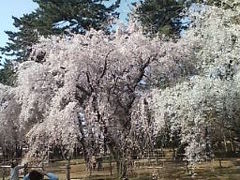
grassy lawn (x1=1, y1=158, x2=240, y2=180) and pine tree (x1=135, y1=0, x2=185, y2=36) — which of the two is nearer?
grassy lawn (x1=1, y1=158, x2=240, y2=180)

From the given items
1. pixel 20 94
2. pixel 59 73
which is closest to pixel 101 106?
pixel 59 73

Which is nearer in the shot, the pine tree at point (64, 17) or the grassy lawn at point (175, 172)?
the grassy lawn at point (175, 172)

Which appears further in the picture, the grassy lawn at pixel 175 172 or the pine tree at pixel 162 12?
the pine tree at pixel 162 12

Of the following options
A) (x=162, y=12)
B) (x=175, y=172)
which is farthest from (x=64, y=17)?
(x=175, y=172)

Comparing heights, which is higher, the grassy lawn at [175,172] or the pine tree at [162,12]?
the pine tree at [162,12]

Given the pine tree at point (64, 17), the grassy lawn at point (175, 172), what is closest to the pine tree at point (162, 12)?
the pine tree at point (64, 17)

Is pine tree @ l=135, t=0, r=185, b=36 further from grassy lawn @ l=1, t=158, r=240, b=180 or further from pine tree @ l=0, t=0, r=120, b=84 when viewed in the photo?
grassy lawn @ l=1, t=158, r=240, b=180

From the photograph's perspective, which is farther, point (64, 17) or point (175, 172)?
point (64, 17)

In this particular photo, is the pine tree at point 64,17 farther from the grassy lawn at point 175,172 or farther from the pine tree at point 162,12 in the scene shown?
the grassy lawn at point 175,172

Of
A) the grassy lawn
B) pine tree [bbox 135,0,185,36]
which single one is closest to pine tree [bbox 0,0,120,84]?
pine tree [bbox 135,0,185,36]

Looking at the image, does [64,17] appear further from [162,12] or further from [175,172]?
[175,172]

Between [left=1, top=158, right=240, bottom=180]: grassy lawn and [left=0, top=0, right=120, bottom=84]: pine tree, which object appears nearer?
[left=1, top=158, right=240, bottom=180]: grassy lawn

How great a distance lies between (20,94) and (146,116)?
18.7ft

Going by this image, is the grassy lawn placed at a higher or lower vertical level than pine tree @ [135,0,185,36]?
lower
